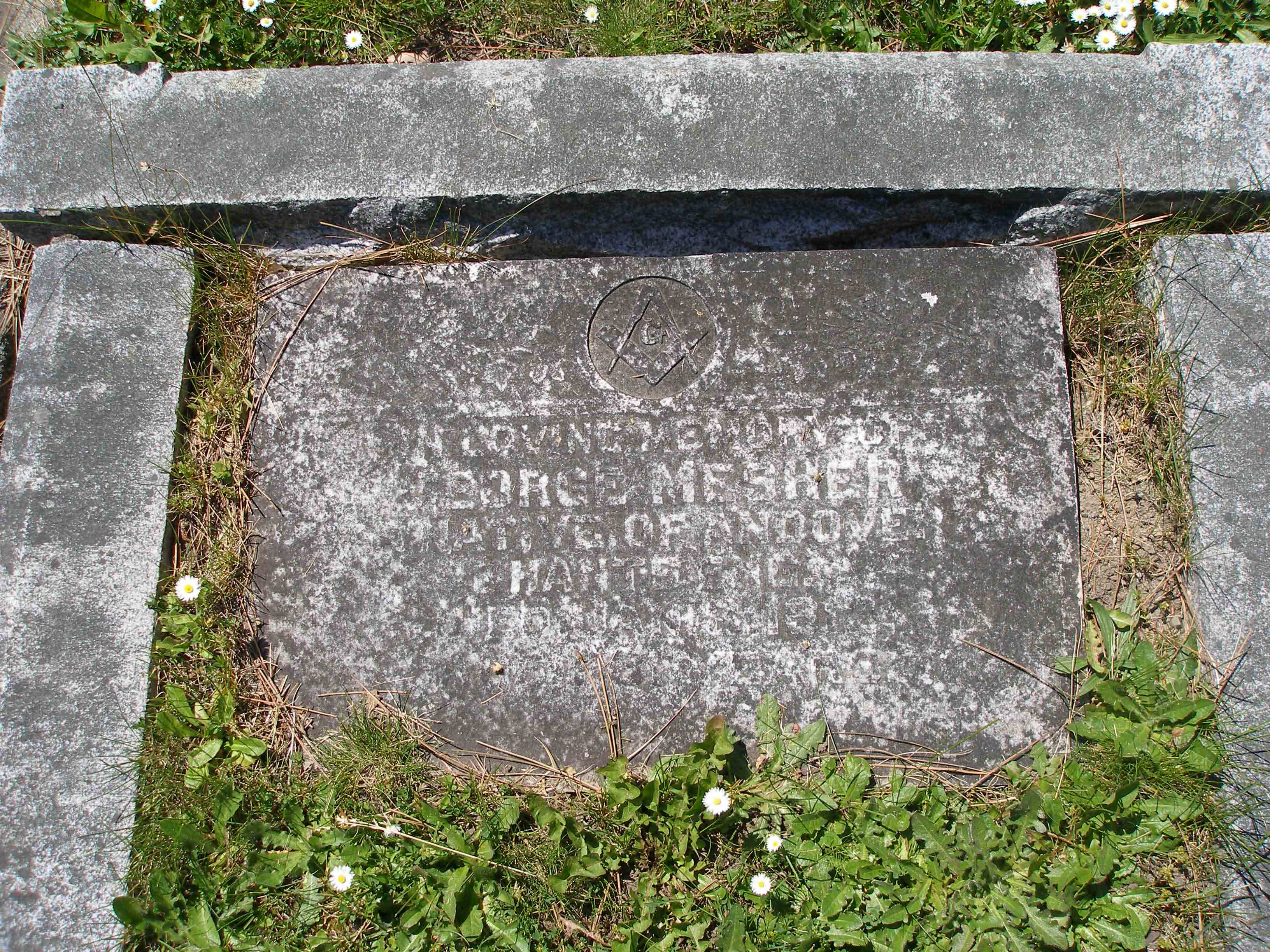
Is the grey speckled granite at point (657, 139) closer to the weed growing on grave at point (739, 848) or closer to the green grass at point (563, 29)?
the green grass at point (563, 29)

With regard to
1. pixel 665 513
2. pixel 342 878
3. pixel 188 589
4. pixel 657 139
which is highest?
pixel 657 139

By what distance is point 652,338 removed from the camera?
6.49ft

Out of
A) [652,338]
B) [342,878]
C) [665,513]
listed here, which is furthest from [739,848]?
[652,338]

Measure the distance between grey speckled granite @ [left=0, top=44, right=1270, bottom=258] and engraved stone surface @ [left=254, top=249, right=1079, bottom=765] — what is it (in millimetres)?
174

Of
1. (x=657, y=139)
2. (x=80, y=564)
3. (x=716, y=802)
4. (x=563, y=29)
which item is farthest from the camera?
(x=563, y=29)

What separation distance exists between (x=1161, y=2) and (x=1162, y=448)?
127cm

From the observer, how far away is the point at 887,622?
187 cm

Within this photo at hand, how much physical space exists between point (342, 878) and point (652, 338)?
1403 mm

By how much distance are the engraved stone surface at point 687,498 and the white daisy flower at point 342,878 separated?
37cm

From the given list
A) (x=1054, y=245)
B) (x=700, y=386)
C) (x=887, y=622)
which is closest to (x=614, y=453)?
(x=700, y=386)

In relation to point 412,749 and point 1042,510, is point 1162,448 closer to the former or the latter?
point 1042,510

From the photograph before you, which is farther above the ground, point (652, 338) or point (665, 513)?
point (652, 338)

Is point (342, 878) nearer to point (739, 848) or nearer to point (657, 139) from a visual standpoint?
point (739, 848)

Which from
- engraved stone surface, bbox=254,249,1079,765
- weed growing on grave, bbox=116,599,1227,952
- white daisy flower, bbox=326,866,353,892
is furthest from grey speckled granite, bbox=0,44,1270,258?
white daisy flower, bbox=326,866,353,892
